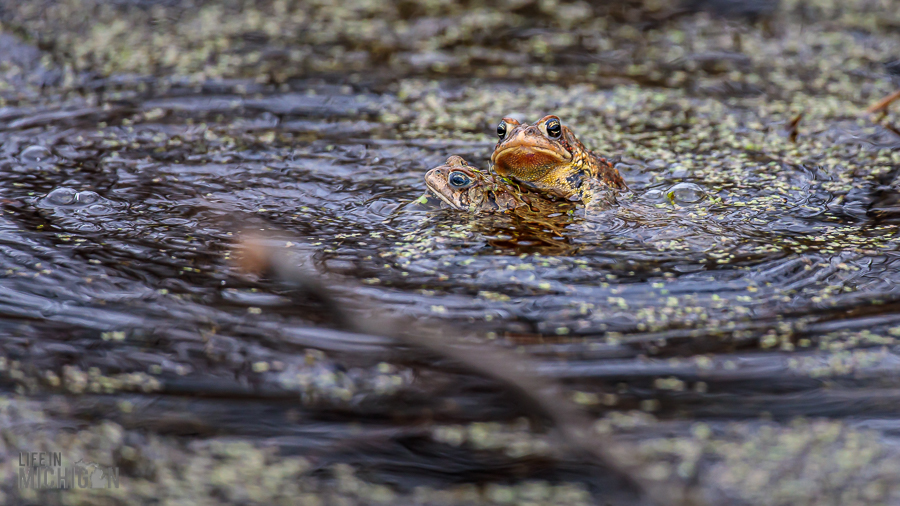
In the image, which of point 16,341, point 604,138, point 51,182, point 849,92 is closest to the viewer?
point 16,341

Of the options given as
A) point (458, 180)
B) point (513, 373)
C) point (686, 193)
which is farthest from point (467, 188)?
point (513, 373)

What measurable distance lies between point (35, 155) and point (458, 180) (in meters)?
2.94

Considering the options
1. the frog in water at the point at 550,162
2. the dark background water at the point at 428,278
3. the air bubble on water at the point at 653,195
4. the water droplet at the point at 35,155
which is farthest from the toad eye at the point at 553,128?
the water droplet at the point at 35,155

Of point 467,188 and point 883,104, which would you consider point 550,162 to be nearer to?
point 467,188

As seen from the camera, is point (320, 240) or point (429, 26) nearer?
point (320, 240)

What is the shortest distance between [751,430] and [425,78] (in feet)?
15.3

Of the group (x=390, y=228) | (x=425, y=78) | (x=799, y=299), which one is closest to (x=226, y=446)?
(x=390, y=228)

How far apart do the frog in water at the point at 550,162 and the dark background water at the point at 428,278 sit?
268 mm

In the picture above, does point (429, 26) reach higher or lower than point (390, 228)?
higher

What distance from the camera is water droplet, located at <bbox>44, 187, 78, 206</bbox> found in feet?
16.1

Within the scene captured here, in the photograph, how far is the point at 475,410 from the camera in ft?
11.1

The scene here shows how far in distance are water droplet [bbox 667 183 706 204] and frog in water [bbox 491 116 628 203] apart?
12.5 inches

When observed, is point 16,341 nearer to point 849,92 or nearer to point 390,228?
point 390,228

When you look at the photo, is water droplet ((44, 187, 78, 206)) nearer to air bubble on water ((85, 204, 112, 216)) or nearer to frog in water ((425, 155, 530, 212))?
air bubble on water ((85, 204, 112, 216))
